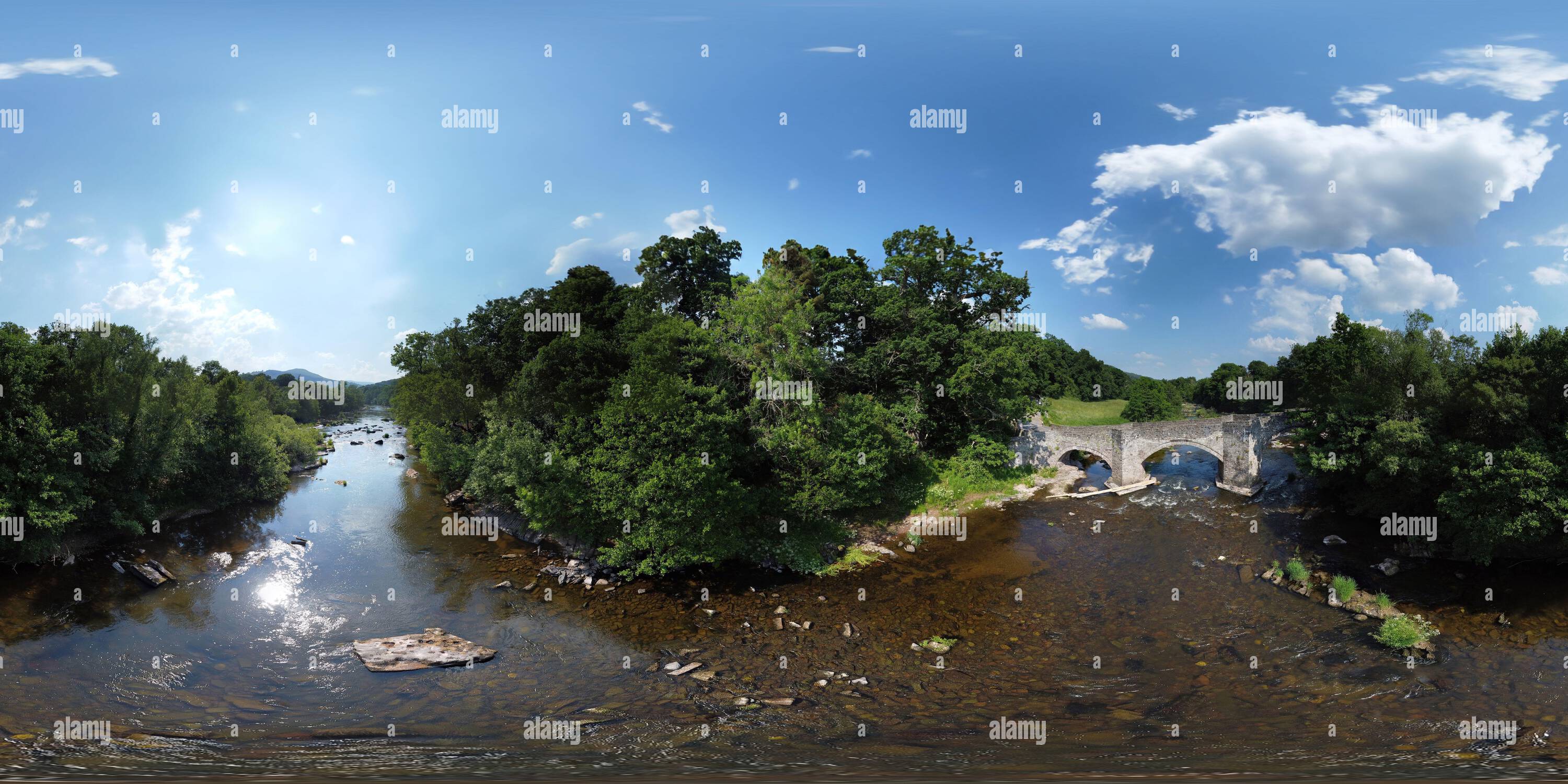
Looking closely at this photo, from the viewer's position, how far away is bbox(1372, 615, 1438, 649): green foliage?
54.6 feet

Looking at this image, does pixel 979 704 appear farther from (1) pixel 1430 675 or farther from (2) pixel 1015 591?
(1) pixel 1430 675

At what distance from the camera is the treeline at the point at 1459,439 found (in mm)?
19375

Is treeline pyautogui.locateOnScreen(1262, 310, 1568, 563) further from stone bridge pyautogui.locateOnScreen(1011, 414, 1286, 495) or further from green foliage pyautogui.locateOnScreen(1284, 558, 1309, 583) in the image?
stone bridge pyautogui.locateOnScreen(1011, 414, 1286, 495)

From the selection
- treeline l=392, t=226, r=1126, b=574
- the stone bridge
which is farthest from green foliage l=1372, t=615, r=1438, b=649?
the stone bridge

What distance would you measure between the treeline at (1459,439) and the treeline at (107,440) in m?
46.7

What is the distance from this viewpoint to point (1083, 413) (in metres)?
62.7

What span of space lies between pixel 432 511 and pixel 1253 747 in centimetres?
3805

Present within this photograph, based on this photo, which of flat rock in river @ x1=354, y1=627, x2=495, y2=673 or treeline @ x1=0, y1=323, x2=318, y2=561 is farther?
treeline @ x1=0, y1=323, x2=318, y2=561

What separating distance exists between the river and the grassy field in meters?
25.2

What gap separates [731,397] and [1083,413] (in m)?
49.4

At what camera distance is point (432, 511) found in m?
36.4

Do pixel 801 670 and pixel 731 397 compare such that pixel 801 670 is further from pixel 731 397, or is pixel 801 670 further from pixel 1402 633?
pixel 1402 633

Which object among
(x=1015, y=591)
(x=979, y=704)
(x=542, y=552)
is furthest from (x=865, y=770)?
(x=542, y=552)

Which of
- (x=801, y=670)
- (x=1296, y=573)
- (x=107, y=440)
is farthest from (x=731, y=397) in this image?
(x=107, y=440)
